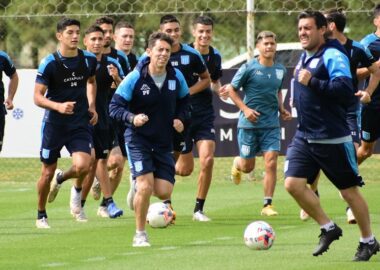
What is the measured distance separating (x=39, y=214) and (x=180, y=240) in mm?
2195

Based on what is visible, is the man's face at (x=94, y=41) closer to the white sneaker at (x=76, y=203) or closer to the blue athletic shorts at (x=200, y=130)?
the blue athletic shorts at (x=200, y=130)

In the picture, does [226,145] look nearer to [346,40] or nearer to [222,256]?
[346,40]

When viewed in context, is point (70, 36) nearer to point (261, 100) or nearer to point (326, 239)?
point (261, 100)

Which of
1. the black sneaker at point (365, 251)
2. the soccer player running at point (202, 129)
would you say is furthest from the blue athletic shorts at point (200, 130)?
the black sneaker at point (365, 251)

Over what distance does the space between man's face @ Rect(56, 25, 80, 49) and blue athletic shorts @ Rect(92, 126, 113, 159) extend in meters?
1.89

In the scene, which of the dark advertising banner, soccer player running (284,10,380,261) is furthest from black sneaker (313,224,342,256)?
the dark advertising banner

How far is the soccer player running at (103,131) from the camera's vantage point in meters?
16.1

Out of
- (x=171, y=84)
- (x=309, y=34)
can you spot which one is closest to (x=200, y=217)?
(x=171, y=84)

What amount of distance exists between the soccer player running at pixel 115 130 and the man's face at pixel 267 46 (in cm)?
176

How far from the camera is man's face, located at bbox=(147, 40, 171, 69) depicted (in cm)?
1279

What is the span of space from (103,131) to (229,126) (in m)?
5.23

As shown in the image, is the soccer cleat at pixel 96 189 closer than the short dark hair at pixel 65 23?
No

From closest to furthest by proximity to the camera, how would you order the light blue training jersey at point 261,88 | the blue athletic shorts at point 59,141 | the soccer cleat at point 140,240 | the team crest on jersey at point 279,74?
the soccer cleat at point 140,240 → the blue athletic shorts at point 59,141 → the light blue training jersey at point 261,88 → the team crest on jersey at point 279,74

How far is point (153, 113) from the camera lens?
1301 cm
